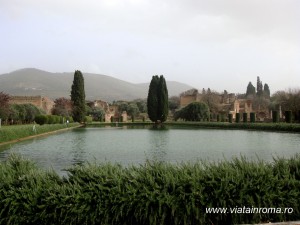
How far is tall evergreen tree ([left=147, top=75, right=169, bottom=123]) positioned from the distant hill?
83.6 metres

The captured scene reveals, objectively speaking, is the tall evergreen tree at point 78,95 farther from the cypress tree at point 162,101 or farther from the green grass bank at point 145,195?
the green grass bank at point 145,195

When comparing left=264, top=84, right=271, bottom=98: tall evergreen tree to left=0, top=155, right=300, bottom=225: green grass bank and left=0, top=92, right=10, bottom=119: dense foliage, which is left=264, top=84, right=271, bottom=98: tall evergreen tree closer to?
left=0, top=92, right=10, bottom=119: dense foliage

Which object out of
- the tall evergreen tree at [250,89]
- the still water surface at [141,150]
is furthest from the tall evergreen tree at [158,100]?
the tall evergreen tree at [250,89]

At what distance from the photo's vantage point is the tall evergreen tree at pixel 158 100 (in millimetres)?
51750

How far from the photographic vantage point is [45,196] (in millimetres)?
3660

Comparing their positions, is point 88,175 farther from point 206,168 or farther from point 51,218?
point 206,168

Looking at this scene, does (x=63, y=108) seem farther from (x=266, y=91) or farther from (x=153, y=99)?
(x=266, y=91)

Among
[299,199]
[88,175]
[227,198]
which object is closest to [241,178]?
[227,198]

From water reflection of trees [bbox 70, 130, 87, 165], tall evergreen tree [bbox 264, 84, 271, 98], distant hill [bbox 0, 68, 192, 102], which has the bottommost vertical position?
water reflection of trees [bbox 70, 130, 87, 165]

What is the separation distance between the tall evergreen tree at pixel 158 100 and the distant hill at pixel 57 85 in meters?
83.6

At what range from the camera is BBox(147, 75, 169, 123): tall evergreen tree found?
51.8 metres

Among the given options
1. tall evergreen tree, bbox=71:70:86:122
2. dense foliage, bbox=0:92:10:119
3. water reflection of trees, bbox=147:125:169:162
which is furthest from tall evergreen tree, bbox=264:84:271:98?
water reflection of trees, bbox=147:125:169:162

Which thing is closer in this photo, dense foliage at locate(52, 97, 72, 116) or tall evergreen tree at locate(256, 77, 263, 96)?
dense foliage at locate(52, 97, 72, 116)

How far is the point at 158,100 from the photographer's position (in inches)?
2064
